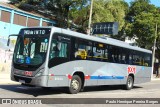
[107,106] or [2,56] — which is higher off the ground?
[2,56]

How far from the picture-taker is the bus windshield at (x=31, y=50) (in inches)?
582

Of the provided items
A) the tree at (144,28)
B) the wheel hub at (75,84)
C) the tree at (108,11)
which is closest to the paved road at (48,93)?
the wheel hub at (75,84)

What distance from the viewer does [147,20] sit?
49.8 m

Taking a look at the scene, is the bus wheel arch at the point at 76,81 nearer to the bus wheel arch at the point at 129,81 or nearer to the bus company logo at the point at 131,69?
the bus company logo at the point at 131,69

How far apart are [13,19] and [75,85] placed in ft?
61.1

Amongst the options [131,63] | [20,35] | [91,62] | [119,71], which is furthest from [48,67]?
[131,63]

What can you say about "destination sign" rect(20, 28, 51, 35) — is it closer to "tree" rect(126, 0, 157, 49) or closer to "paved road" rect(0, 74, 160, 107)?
"paved road" rect(0, 74, 160, 107)

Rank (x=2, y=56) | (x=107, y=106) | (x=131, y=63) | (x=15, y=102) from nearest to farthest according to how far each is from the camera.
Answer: (x=15, y=102) < (x=107, y=106) < (x=131, y=63) < (x=2, y=56)

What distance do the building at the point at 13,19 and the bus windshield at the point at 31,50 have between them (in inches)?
663

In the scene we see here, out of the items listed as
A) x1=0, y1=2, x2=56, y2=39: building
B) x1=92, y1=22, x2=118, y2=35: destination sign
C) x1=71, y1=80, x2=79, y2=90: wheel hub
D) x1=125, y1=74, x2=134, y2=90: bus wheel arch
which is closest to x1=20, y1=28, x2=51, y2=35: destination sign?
x1=71, y1=80, x2=79, y2=90: wheel hub

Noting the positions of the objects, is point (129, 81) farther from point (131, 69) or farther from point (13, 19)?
point (13, 19)

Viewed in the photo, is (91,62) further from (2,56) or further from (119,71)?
(2,56)

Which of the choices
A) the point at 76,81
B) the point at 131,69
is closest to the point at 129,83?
the point at 131,69

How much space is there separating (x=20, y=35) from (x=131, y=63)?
9.06 metres
